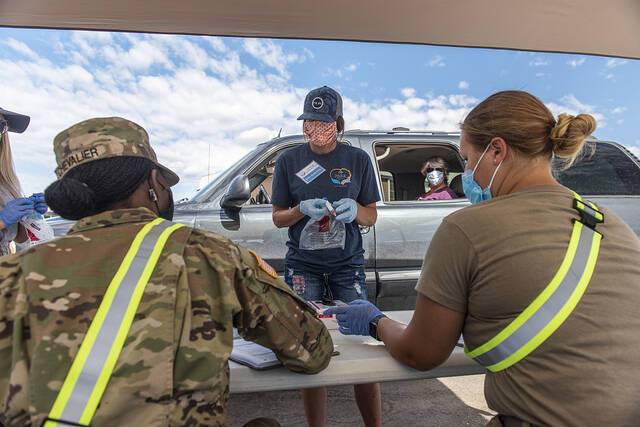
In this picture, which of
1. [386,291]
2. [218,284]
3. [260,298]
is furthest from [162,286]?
[386,291]

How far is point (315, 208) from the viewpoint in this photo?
2406 mm

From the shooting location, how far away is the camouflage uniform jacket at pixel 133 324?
0.99m

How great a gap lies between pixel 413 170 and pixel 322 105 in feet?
9.69

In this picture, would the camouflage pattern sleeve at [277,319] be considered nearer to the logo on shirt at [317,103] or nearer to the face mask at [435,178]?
the logo on shirt at [317,103]

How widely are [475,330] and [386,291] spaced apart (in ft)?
8.95

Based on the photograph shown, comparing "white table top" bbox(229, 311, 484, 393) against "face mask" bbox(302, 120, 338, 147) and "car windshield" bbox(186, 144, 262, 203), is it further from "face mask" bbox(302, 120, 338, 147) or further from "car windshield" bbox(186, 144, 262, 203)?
"car windshield" bbox(186, 144, 262, 203)

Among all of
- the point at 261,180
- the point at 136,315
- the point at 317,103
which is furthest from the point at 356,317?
the point at 261,180

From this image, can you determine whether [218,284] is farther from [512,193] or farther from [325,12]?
[325,12]

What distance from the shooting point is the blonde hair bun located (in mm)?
1377

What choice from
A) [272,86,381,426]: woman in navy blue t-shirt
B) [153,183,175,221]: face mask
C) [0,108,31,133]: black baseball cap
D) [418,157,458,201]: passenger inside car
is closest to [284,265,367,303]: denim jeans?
[272,86,381,426]: woman in navy blue t-shirt

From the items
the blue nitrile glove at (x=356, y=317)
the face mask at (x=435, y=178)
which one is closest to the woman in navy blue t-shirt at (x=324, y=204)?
the blue nitrile glove at (x=356, y=317)

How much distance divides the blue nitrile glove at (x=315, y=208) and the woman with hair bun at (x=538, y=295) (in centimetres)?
108

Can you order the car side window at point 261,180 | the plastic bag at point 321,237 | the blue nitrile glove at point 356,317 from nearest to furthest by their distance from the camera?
the blue nitrile glove at point 356,317, the plastic bag at point 321,237, the car side window at point 261,180

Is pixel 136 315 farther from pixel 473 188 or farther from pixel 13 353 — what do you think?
pixel 473 188
